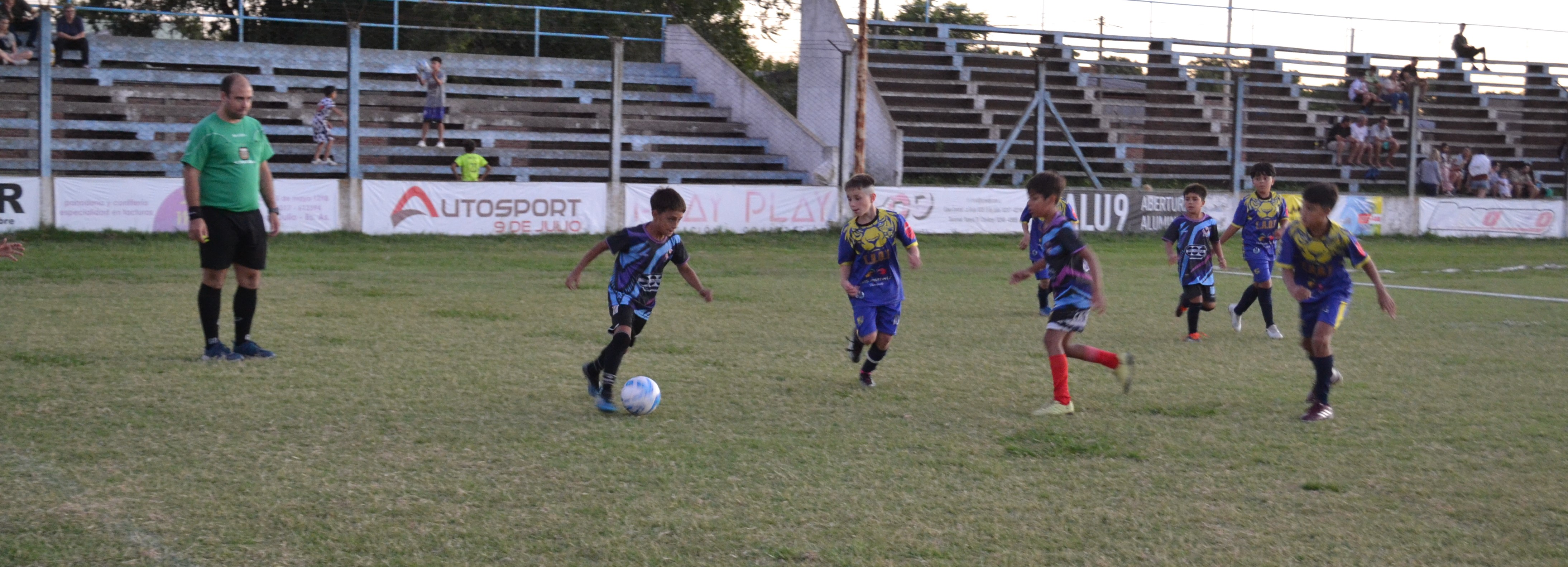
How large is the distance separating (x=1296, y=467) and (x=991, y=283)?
30.6 feet

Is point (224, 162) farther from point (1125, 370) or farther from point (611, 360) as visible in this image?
point (1125, 370)

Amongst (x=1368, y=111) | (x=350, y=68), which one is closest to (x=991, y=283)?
(x=350, y=68)

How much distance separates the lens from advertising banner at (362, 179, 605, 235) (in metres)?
18.0

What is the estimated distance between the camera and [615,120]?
19.5 meters

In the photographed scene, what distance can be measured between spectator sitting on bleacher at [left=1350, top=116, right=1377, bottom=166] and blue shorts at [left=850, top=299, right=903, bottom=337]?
2353 cm

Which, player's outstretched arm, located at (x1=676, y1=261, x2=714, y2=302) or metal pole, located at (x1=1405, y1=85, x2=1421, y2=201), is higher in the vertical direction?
metal pole, located at (x1=1405, y1=85, x2=1421, y2=201)

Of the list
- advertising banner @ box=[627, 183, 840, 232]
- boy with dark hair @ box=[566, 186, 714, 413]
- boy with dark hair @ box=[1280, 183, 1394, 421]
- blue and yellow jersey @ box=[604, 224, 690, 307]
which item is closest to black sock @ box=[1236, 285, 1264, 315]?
boy with dark hair @ box=[1280, 183, 1394, 421]

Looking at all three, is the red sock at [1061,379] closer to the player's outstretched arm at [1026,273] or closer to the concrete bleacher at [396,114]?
the player's outstretched arm at [1026,273]

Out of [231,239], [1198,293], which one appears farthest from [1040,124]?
[231,239]

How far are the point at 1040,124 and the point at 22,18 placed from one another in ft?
56.6

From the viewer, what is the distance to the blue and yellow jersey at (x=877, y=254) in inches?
286

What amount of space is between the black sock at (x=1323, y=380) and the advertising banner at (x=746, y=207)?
1331 centimetres

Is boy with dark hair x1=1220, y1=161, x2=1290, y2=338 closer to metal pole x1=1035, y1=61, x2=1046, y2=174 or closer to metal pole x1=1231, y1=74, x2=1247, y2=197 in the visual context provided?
metal pole x1=1035, y1=61, x2=1046, y2=174

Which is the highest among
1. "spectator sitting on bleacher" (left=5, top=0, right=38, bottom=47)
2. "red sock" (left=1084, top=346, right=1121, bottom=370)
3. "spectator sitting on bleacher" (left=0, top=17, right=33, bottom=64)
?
"spectator sitting on bleacher" (left=5, top=0, right=38, bottom=47)
